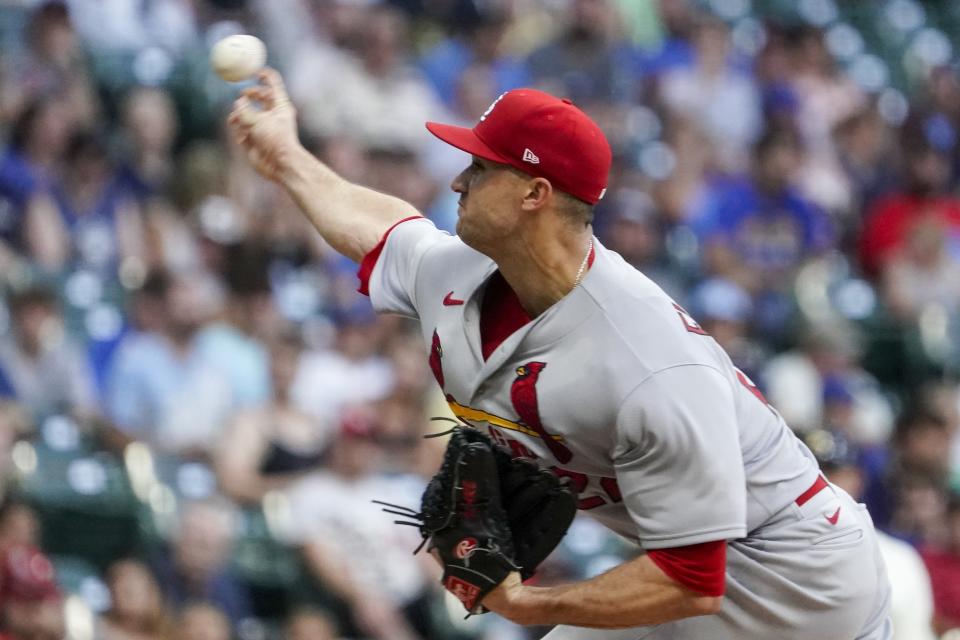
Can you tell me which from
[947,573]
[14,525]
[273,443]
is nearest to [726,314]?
[947,573]

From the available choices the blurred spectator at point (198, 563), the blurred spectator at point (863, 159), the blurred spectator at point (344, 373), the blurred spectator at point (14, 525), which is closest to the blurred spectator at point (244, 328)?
the blurred spectator at point (344, 373)

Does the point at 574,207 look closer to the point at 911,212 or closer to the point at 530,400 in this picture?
the point at 530,400

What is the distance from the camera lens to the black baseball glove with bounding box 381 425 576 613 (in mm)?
3623

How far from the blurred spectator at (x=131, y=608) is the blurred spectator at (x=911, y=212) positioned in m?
5.87

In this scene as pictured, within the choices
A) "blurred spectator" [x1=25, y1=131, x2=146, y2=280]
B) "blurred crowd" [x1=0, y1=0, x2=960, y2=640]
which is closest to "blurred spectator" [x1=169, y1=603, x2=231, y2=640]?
"blurred crowd" [x1=0, y1=0, x2=960, y2=640]

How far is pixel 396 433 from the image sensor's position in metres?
7.69

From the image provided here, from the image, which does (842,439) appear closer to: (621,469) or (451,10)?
(621,469)

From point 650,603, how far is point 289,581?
150 inches

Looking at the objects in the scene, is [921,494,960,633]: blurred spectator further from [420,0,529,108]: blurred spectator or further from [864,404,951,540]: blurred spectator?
[420,0,529,108]: blurred spectator

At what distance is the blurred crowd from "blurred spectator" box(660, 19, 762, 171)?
0.08 feet

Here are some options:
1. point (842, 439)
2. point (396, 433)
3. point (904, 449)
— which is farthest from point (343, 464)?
point (904, 449)

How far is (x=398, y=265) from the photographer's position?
163 inches

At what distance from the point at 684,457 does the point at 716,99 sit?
7.85m

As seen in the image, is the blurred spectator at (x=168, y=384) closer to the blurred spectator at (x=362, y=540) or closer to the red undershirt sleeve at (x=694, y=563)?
the blurred spectator at (x=362, y=540)
